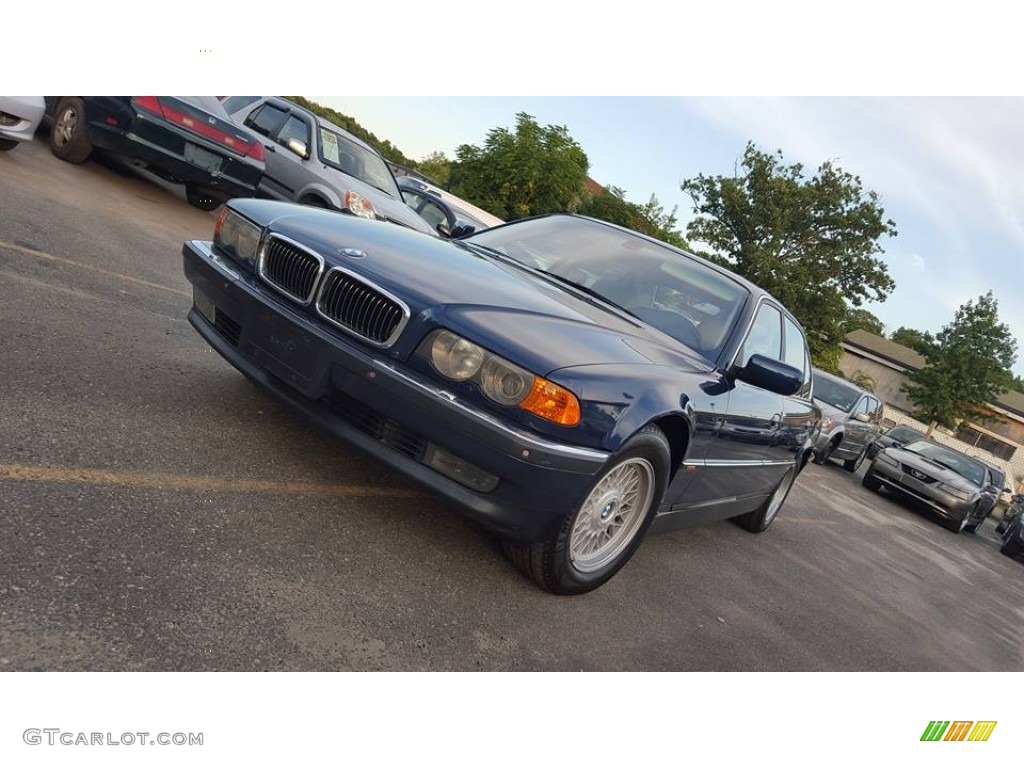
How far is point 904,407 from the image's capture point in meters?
57.6

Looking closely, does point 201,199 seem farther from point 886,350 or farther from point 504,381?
point 886,350

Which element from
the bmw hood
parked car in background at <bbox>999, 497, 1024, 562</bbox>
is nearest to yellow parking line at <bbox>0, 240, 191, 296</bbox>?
the bmw hood

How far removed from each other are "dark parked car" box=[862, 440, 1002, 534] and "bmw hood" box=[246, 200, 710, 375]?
10938 millimetres

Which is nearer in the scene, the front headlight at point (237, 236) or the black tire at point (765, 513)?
the front headlight at point (237, 236)

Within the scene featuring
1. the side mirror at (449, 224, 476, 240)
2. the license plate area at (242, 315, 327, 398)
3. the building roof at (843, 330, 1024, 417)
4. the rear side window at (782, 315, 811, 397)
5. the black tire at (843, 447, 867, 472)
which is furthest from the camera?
the building roof at (843, 330, 1024, 417)

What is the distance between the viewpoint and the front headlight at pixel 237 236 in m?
3.41

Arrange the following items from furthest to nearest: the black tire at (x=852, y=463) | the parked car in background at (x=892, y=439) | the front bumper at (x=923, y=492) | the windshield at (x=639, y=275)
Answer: the parked car in background at (x=892, y=439) → the black tire at (x=852, y=463) → the front bumper at (x=923, y=492) → the windshield at (x=639, y=275)

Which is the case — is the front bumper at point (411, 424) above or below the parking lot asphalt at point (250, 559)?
above

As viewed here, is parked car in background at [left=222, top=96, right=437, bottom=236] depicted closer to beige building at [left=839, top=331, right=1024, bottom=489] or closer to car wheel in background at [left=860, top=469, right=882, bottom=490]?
car wheel in background at [left=860, top=469, right=882, bottom=490]

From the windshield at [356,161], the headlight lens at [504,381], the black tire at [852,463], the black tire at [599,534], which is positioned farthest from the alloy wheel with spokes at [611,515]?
the black tire at [852,463]

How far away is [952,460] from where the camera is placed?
46.5 ft

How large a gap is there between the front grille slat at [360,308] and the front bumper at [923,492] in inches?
487

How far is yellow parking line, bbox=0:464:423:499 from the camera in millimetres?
2609
